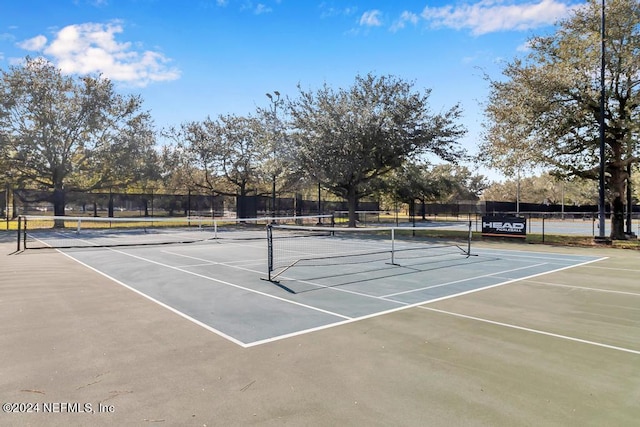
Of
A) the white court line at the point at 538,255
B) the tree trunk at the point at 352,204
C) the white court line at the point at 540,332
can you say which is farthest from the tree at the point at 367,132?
the white court line at the point at 540,332

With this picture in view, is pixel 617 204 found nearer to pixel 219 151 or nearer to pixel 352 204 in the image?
pixel 352 204

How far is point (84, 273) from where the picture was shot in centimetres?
1048

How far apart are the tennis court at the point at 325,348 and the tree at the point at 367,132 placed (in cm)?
1741

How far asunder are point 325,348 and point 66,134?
34.7m

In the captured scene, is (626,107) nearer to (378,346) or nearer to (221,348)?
(378,346)

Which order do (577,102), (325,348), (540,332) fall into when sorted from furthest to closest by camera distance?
(577,102)
(540,332)
(325,348)

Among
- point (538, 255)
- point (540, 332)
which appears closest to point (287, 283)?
point (540, 332)

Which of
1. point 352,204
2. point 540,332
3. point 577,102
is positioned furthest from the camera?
point 352,204

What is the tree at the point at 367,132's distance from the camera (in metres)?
26.4

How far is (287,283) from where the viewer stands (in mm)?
9297

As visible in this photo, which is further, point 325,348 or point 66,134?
point 66,134

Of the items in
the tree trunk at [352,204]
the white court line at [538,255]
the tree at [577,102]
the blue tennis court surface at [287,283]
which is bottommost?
the white court line at [538,255]

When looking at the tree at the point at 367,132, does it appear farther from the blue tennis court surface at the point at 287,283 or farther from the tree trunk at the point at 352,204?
the blue tennis court surface at the point at 287,283

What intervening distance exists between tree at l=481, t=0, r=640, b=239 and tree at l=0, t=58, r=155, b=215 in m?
27.7
